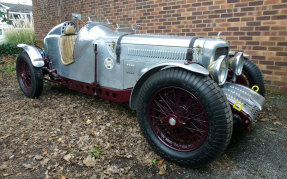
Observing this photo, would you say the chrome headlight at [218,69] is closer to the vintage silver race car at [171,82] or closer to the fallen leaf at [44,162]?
the vintage silver race car at [171,82]

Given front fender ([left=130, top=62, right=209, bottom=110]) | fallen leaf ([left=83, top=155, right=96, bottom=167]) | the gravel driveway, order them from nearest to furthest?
1. front fender ([left=130, top=62, right=209, bottom=110])
2. the gravel driveway
3. fallen leaf ([left=83, top=155, right=96, bottom=167])

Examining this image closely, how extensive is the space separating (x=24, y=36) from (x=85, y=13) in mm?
4698

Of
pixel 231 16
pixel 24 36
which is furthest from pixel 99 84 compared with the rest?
pixel 24 36

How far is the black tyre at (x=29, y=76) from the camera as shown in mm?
3592

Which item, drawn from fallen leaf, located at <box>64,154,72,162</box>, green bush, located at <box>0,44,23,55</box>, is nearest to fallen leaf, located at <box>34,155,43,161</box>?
fallen leaf, located at <box>64,154,72,162</box>

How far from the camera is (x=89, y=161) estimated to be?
6.73 ft

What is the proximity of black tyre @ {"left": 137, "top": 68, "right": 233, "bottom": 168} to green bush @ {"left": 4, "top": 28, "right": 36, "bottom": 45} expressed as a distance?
961cm

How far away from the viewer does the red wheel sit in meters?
1.87

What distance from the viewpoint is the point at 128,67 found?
2.67 meters

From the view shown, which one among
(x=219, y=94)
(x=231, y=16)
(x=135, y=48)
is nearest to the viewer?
(x=219, y=94)

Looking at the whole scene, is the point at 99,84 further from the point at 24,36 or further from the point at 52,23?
the point at 24,36

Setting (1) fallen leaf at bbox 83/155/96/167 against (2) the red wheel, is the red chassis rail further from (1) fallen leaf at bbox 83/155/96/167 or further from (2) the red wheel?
(1) fallen leaf at bbox 83/155/96/167

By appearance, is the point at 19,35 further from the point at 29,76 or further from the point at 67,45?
the point at 67,45

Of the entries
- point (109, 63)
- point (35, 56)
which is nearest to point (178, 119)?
point (109, 63)
